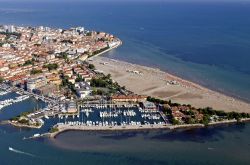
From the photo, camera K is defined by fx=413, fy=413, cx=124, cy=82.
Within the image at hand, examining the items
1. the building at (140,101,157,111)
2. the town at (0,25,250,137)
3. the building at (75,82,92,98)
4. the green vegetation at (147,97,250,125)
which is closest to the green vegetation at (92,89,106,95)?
the town at (0,25,250,137)

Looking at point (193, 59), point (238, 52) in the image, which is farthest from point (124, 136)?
point (238, 52)

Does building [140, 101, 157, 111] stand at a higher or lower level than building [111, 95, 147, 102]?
lower

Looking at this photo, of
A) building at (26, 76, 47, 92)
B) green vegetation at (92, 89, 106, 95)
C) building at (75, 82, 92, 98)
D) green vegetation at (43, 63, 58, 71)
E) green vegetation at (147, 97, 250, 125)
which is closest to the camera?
green vegetation at (147, 97, 250, 125)

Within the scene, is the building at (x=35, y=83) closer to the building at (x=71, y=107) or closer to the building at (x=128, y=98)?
the building at (x=71, y=107)

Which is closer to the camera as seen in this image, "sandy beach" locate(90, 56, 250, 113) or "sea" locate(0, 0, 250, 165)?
"sea" locate(0, 0, 250, 165)

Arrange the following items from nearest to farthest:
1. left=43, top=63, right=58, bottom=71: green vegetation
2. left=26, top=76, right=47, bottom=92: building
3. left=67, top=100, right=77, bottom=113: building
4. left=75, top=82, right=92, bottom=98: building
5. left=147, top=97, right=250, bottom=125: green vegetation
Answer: left=147, top=97, right=250, bottom=125: green vegetation → left=67, top=100, right=77, bottom=113: building → left=75, top=82, right=92, bottom=98: building → left=26, top=76, right=47, bottom=92: building → left=43, top=63, right=58, bottom=71: green vegetation

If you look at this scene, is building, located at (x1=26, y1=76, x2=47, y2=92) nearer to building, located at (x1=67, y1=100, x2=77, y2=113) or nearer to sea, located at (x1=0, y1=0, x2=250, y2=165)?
sea, located at (x1=0, y1=0, x2=250, y2=165)

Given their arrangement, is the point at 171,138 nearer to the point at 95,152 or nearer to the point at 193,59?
the point at 95,152
